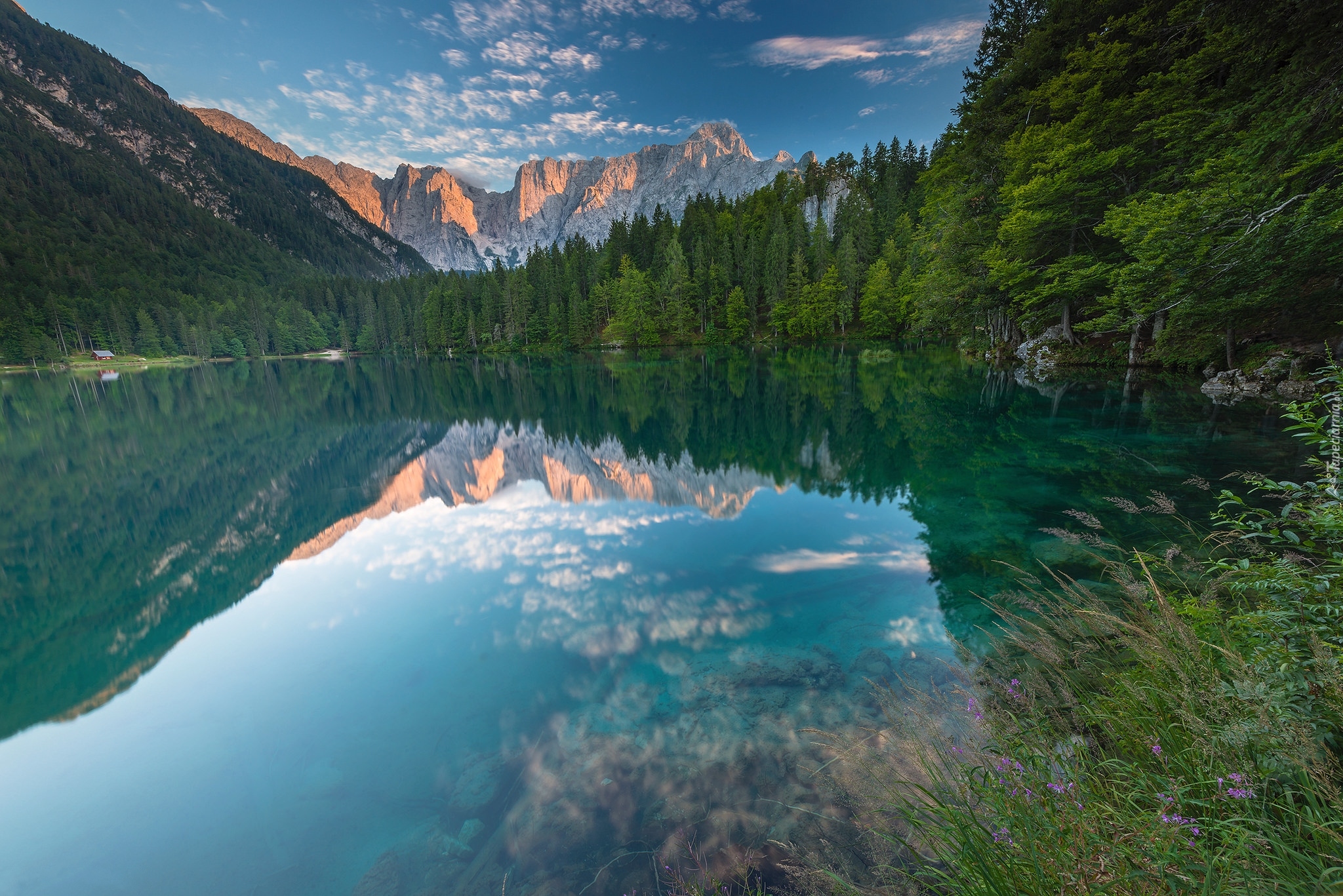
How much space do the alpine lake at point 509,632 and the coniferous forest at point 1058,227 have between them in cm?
494

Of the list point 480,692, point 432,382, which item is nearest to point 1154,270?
point 480,692

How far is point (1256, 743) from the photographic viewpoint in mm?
2277

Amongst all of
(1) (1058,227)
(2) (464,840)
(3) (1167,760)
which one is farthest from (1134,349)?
(2) (464,840)

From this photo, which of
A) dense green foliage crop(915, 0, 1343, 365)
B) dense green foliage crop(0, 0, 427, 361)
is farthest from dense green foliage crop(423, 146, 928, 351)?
dense green foliage crop(0, 0, 427, 361)

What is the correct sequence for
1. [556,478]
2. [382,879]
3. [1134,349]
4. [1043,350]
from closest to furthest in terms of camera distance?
[382,879]
[556,478]
[1134,349]
[1043,350]

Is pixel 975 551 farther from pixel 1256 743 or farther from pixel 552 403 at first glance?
pixel 552 403

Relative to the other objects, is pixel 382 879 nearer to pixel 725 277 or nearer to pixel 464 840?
pixel 464 840

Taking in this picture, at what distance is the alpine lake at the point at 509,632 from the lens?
4.61m

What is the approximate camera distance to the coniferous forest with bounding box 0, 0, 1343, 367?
12438 mm

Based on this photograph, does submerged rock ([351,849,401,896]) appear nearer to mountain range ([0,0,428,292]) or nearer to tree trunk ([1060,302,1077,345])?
tree trunk ([1060,302,1077,345])

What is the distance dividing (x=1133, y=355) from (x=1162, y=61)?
1273 cm

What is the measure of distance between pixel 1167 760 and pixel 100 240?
208882 millimetres

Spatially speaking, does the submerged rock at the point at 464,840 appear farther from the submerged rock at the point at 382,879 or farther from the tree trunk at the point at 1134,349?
the tree trunk at the point at 1134,349

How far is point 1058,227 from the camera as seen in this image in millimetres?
24234
